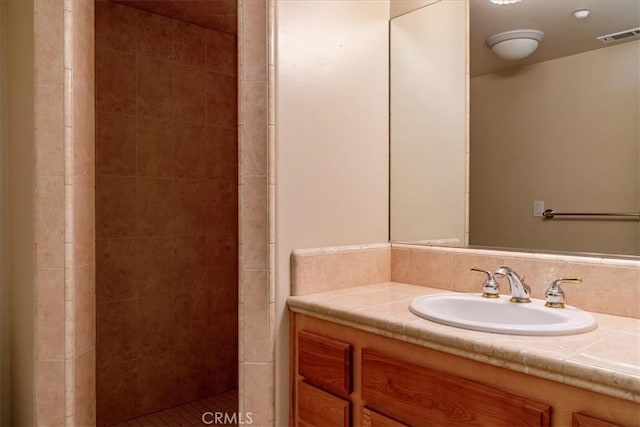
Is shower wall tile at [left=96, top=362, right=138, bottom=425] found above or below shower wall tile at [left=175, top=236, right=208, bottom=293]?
below

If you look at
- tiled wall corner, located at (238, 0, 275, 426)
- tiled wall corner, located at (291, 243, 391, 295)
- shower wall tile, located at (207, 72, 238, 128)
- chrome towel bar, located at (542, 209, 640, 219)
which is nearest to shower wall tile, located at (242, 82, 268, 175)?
tiled wall corner, located at (238, 0, 275, 426)

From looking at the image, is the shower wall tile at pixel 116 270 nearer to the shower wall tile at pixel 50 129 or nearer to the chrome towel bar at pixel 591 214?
the shower wall tile at pixel 50 129

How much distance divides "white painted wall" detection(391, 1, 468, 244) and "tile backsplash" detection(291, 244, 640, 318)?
11 cm

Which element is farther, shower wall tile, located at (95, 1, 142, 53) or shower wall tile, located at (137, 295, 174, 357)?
shower wall tile, located at (137, 295, 174, 357)

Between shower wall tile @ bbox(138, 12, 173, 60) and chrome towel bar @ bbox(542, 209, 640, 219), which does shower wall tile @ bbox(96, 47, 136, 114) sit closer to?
shower wall tile @ bbox(138, 12, 173, 60)

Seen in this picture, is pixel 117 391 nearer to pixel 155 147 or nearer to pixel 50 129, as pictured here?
pixel 155 147

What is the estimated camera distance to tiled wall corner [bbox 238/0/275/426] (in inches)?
60.1

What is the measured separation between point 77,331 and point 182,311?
0.99 meters

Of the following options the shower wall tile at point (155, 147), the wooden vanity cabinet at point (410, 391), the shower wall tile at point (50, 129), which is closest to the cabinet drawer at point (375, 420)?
the wooden vanity cabinet at point (410, 391)

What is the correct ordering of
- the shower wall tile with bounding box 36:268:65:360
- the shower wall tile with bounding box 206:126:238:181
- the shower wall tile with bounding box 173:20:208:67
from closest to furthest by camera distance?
the shower wall tile with bounding box 36:268:65:360, the shower wall tile with bounding box 173:20:208:67, the shower wall tile with bounding box 206:126:238:181

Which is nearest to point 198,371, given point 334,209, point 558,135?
point 334,209

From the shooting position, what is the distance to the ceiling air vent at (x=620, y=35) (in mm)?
1331

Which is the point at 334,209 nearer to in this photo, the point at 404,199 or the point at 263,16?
→ the point at 404,199

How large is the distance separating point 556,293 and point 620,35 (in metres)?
0.81
